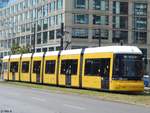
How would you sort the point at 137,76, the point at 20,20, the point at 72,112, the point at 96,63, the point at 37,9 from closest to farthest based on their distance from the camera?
the point at 72,112 → the point at 137,76 → the point at 96,63 → the point at 37,9 → the point at 20,20

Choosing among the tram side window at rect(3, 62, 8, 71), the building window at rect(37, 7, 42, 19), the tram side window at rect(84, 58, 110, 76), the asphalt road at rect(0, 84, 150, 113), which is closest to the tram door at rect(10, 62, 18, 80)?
the tram side window at rect(3, 62, 8, 71)

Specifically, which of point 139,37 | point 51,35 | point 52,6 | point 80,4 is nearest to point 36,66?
point 80,4

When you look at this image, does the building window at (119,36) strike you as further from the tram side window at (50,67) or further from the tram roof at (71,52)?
the tram roof at (71,52)

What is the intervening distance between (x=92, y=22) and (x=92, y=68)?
67.4 metres

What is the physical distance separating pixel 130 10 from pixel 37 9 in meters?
21.3

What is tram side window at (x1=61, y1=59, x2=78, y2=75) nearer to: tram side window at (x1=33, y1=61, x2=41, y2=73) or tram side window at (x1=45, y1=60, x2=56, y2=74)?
tram side window at (x1=45, y1=60, x2=56, y2=74)

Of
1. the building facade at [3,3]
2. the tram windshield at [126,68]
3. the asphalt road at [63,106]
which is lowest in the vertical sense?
the asphalt road at [63,106]

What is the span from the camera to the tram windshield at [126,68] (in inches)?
1332

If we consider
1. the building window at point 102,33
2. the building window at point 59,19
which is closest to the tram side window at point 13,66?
the building window at point 59,19

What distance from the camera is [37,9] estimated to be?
116 m

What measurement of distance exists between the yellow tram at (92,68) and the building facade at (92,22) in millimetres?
50089

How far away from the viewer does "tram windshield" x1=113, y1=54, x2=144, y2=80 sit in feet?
111

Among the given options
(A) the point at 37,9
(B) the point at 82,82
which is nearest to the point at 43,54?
(B) the point at 82,82

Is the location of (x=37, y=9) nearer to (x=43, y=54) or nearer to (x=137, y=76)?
(x=43, y=54)
